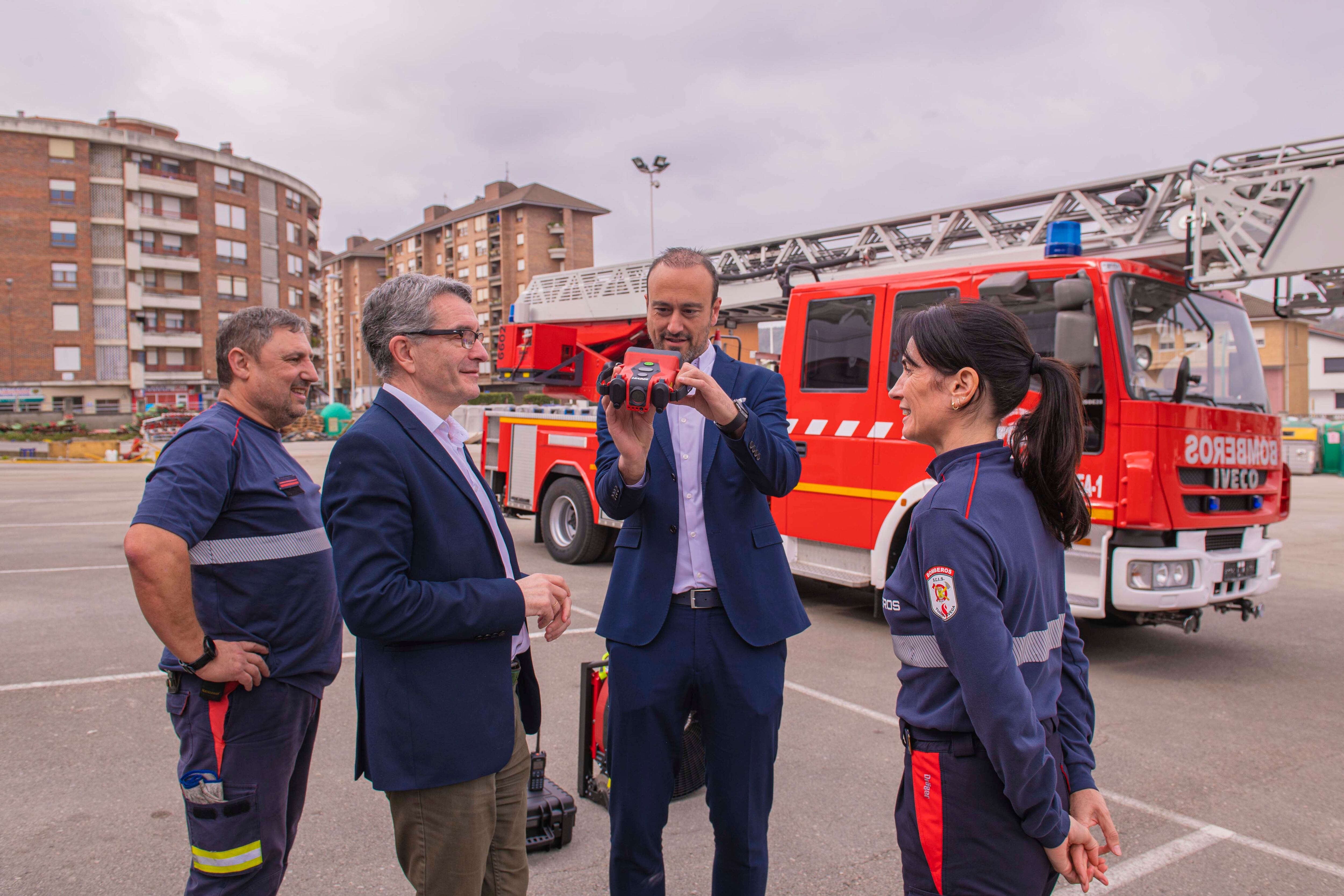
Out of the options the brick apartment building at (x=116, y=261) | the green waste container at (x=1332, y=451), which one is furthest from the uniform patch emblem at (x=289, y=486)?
the brick apartment building at (x=116, y=261)

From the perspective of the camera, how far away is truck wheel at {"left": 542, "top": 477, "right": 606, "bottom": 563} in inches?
349

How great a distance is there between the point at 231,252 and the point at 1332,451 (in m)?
63.8

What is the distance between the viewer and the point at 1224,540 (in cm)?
557

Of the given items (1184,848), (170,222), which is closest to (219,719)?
(1184,848)

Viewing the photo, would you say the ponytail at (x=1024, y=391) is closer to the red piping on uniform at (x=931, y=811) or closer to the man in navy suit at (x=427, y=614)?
the red piping on uniform at (x=931, y=811)

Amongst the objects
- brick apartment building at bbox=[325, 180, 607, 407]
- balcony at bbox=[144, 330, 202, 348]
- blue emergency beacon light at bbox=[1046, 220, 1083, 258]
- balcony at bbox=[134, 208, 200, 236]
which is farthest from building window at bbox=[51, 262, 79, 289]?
blue emergency beacon light at bbox=[1046, 220, 1083, 258]

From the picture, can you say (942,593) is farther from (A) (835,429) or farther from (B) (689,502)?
(A) (835,429)

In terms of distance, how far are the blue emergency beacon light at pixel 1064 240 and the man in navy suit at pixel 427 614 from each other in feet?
16.1

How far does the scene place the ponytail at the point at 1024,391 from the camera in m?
1.66

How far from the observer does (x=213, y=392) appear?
5991 cm

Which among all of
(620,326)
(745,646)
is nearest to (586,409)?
(620,326)

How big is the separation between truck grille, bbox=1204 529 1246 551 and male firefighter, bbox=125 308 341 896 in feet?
17.5

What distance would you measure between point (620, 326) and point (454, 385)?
940 centimetres

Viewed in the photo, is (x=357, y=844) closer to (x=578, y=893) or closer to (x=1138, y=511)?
(x=578, y=893)
